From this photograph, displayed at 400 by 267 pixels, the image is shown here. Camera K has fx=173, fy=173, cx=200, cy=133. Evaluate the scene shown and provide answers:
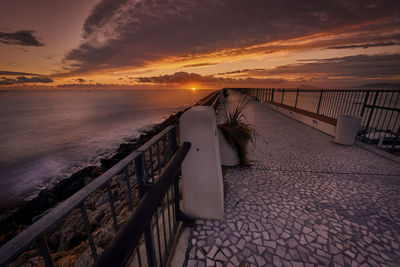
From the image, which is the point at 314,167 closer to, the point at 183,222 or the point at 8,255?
the point at 183,222

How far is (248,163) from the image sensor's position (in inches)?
169

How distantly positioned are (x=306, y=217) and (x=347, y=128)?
4.36 m

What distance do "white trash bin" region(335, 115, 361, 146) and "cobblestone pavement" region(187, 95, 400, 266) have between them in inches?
37.4

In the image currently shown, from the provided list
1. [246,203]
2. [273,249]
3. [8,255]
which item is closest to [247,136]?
[246,203]

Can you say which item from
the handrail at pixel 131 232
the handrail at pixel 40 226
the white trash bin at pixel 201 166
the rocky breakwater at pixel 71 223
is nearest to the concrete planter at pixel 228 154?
the rocky breakwater at pixel 71 223

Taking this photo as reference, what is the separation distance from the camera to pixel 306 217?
2650 millimetres

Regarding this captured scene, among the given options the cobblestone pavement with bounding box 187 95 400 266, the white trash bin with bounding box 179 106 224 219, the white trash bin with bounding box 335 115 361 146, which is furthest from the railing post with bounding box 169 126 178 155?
the white trash bin with bounding box 335 115 361 146

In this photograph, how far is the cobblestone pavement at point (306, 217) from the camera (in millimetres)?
2076

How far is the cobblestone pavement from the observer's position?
6.81ft

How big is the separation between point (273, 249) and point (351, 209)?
1692mm

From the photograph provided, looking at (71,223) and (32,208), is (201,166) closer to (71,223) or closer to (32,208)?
(71,223)

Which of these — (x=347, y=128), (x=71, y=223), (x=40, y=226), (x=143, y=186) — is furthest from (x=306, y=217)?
(x=71, y=223)

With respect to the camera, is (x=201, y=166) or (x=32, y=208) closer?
(x=201, y=166)

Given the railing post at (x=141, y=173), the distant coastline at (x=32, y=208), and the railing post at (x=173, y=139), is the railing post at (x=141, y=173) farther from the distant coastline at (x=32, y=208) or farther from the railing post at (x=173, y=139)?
the distant coastline at (x=32, y=208)
